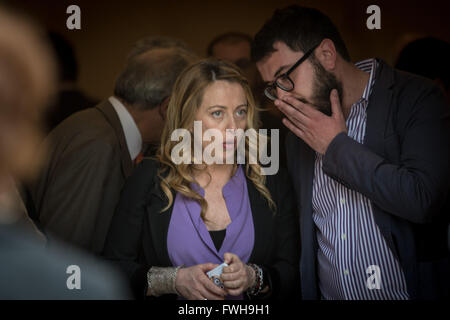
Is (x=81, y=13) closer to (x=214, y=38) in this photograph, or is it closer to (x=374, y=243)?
(x=214, y=38)

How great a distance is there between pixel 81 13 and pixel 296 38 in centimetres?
82

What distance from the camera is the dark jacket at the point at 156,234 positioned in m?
1.59

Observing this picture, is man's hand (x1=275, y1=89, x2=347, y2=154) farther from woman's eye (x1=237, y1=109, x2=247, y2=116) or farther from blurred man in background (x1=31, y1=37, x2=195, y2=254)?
blurred man in background (x1=31, y1=37, x2=195, y2=254)

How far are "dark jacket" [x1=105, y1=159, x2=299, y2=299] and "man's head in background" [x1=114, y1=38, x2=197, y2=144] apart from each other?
30cm

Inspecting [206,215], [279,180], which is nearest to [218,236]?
[206,215]

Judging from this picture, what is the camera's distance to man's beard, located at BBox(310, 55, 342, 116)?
1616mm

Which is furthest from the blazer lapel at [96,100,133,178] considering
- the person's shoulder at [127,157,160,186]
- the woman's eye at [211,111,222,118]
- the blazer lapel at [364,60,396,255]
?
the blazer lapel at [364,60,396,255]

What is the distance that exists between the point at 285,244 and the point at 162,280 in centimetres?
44

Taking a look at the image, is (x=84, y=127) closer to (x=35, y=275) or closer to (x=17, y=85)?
(x=17, y=85)

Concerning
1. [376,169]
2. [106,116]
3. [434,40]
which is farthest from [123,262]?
[434,40]

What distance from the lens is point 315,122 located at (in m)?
1.52

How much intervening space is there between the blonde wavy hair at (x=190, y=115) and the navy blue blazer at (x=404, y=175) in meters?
0.31

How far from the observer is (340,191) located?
1592 mm

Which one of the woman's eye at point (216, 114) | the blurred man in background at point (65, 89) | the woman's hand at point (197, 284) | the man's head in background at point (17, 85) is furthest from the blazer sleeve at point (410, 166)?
the blurred man in background at point (65, 89)
